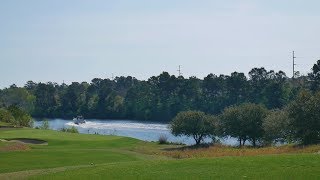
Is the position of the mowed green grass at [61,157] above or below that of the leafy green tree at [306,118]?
below

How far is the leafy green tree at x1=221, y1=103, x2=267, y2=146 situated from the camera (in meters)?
68.9

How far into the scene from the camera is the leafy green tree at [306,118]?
56.9 m

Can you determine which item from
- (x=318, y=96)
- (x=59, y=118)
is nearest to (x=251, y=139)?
(x=318, y=96)

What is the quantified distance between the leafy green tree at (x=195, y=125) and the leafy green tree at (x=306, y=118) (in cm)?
1471

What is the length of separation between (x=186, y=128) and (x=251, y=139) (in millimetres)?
9281

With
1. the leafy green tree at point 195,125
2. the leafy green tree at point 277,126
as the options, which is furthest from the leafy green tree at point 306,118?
the leafy green tree at point 195,125

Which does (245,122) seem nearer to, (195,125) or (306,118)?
(195,125)

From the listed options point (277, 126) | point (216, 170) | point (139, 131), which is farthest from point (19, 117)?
point (216, 170)

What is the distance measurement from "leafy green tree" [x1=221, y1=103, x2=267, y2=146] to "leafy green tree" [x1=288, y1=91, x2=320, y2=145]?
9746mm

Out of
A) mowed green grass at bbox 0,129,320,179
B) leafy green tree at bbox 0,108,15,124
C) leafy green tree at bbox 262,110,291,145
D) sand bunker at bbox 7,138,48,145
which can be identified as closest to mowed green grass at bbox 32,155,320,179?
mowed green grass at bbox 0,129,320,179

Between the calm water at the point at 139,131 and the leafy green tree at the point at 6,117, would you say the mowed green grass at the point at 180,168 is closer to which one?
the calm water at the point at 139,131

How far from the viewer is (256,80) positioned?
153 m

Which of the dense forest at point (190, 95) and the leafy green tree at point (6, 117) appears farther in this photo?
the dense forest at point (190, 95)

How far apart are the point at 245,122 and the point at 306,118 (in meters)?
12.3
